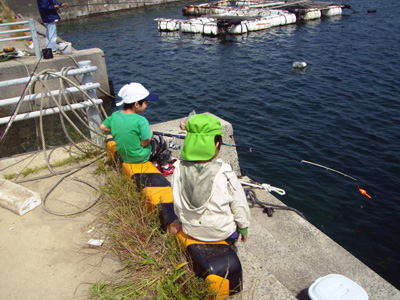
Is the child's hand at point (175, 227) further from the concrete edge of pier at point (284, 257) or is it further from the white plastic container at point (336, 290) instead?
the white plastic container at point (336, 290)

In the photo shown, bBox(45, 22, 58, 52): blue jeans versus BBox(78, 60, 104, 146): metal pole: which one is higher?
BBox(45, 22, 58, 52): blue jeans

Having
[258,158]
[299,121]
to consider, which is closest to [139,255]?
[258,158]

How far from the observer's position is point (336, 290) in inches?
127

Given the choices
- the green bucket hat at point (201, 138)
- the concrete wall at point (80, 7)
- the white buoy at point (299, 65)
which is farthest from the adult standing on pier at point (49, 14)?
the concrete wall at point (80, 7)

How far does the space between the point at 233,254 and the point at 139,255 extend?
95cm

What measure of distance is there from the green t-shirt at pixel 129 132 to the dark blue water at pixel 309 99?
13.8 feet

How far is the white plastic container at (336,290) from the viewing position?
315cm

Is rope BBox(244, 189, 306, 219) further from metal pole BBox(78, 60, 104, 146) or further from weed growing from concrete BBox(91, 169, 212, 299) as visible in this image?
metal pole BBox(78, 60, 104, 146)

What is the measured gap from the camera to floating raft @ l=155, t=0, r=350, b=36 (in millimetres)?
22703

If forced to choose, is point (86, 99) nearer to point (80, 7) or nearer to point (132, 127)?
point (132, 127)

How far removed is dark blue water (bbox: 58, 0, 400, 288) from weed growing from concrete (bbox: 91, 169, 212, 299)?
430 centimetres

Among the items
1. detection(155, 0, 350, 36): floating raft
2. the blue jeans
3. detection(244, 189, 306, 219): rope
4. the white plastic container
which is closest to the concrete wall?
detection(155, 0, 350, 36): floating raft

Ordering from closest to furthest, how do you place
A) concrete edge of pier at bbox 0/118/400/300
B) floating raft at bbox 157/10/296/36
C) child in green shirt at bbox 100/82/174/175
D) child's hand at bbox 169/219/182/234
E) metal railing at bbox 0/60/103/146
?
concrete edge of pier at bbox 0/118/400/300, child's hand at bbox 169/219/182/234, child in green shirt at bbox 100/82/174/175, metal railing at bbox 0/60/103/146, floating raft at bbox 157/10/296/36

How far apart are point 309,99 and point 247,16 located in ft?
49.2
